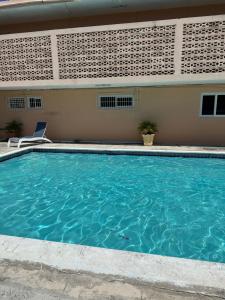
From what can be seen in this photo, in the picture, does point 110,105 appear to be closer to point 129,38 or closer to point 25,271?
point 129,38

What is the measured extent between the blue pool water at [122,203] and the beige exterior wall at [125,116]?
2461mm

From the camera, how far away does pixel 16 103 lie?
47.3 ft

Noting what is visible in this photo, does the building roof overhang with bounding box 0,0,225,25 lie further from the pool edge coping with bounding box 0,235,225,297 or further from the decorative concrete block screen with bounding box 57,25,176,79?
the pool edge coping with bounding box 0,235,225,297

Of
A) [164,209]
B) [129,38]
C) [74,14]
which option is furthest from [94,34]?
[164,209]

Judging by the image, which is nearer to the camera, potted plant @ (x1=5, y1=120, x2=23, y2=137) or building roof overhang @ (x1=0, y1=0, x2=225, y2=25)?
building roof overhang @ (x1=0, y1=0, x2=225, y2=25)

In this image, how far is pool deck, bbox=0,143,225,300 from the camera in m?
2.78

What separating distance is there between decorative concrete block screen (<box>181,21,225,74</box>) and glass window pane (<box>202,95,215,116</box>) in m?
2.16

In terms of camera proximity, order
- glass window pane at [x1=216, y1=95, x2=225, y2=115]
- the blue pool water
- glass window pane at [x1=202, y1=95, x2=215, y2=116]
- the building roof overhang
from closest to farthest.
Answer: the blue pool water
the building roof overhang
glass window pane at [x1=216, y1=95, x2=225, y2=115]
glass window pane at [x1=202, y1=95, x2=215, y2=116]

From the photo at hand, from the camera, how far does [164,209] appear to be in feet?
19.7

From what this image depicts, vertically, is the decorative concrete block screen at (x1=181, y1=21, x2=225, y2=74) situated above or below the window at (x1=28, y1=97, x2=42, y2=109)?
above

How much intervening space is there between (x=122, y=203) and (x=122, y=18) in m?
9.34

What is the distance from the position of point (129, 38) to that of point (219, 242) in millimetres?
8181

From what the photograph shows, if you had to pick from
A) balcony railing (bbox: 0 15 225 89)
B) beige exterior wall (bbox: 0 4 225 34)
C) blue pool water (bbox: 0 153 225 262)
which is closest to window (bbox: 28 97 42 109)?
balcony railing (bbox: 0 15 225 89)

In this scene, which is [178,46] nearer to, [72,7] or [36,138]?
[72,7]
